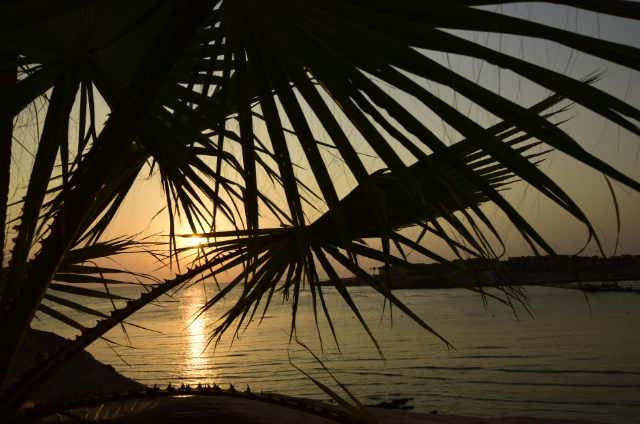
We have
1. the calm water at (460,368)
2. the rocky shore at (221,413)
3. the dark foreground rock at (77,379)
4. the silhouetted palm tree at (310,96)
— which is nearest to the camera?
the silhouetted palm tree at (310,96)

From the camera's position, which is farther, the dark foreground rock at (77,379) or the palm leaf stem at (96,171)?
the dark foreground rock at (77,379)

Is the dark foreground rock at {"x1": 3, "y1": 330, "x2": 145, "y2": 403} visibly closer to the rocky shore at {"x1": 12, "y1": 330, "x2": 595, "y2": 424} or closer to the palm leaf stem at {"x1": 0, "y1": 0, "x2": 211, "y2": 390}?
the rocky shore at {"x1": 12, "y1": 330, "x2": 595, "y2": 424}

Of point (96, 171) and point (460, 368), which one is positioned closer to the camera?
point (96, 171)

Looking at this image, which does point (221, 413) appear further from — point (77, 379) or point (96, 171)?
point (77, 379)

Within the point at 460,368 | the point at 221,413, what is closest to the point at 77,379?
the point at 221,413

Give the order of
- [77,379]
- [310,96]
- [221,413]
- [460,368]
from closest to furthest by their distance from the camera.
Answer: [310,96] < [221,413] < [77,379] < [460,368]

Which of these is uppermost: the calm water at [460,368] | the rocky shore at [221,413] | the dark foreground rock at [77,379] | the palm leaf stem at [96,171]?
the palm leaf stem at [96,171]

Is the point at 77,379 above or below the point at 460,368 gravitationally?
above

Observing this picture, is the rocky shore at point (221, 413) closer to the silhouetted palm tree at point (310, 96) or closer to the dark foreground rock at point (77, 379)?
the silhouetted palm tree at point (310, 96)

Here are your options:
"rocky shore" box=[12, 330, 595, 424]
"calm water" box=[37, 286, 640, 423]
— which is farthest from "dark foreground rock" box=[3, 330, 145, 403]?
"rocky shore" box=[12, 330, 595, 424]

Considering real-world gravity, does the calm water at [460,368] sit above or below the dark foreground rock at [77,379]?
below

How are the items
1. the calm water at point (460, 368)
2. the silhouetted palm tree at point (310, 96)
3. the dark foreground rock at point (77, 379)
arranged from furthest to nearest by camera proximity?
the calm water at point (460, 368), the dark foreground rock at point (77, 379), the silhouetted palm tree at point (310, 96)

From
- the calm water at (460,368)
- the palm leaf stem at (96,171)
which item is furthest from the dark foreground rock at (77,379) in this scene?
the palm leaf stem at (96,171)

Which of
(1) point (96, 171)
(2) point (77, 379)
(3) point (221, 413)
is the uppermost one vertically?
(1) point (96, 171)
